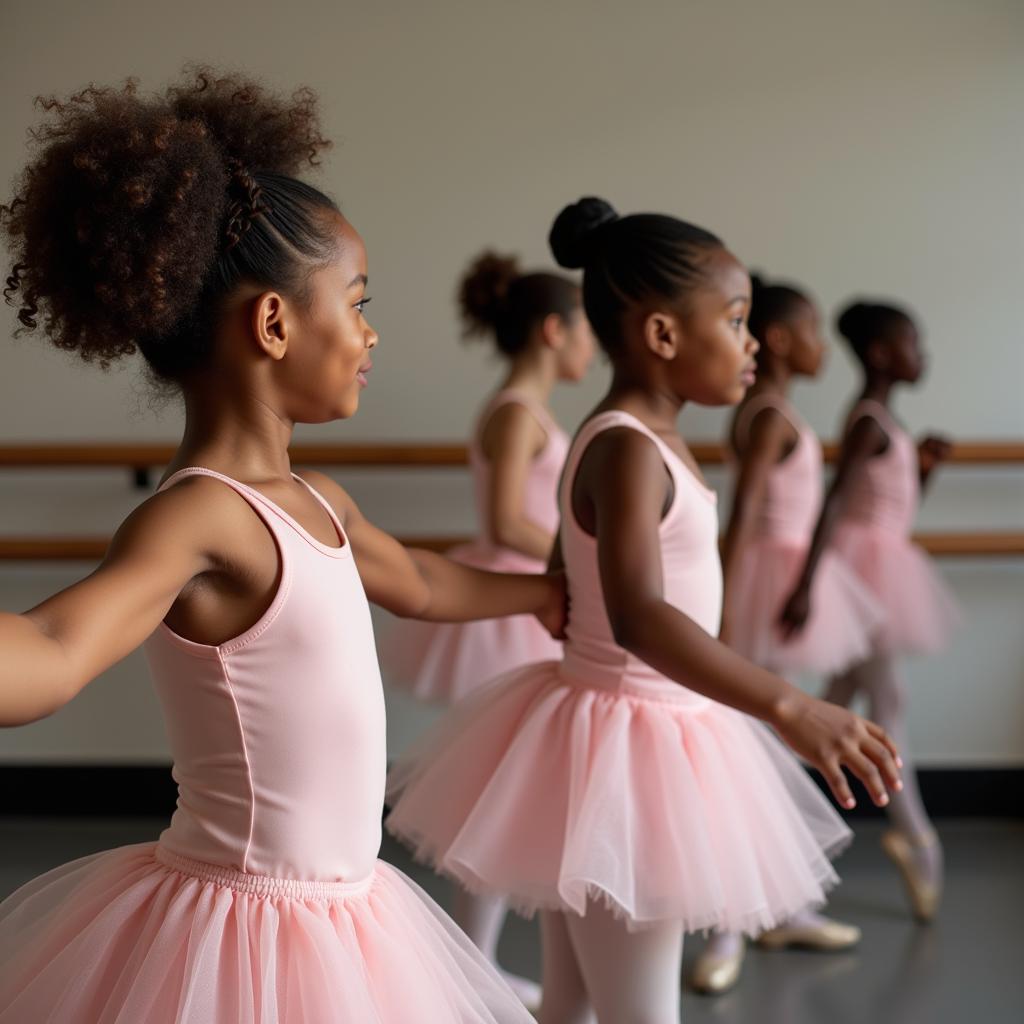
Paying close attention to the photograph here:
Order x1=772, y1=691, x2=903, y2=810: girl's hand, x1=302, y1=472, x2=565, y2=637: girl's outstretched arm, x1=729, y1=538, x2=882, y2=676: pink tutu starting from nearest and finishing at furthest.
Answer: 1. x1=772, y1=691, x2=903, y2=810: girl's hand
2. x1=302, y1=472, x2=565, y2=637: girl's outstretched arm
3. x1=729, y1=538, x2=882, y2=676: pink tutu

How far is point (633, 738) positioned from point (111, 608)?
72cm

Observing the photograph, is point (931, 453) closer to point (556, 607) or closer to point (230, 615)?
point (556, 607)

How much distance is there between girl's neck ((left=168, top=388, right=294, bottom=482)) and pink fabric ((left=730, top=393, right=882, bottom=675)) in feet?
5.11

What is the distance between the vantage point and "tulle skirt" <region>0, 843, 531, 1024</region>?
926 mm

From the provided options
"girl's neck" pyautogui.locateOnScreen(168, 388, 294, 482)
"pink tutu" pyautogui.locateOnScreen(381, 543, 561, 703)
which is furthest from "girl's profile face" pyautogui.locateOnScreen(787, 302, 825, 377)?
"girl's neck" pyautogui.locateOnScreen(168, 388, 294, 482)

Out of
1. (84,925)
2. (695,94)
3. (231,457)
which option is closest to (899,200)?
(695,94)

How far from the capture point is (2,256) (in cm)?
272

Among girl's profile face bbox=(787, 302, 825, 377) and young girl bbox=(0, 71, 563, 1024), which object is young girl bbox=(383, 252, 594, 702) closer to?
girl's profile face bbox=(787, 302, 825, 377)

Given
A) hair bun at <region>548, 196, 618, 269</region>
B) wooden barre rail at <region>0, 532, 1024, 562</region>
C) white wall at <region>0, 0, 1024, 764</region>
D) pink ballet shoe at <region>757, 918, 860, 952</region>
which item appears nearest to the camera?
hair bun at <region>548, 196, 618, 269</region>

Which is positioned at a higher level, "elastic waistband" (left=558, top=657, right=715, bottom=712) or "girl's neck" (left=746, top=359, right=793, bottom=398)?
"girl's neck" (left=746, top=359, right=793, bottom=398)

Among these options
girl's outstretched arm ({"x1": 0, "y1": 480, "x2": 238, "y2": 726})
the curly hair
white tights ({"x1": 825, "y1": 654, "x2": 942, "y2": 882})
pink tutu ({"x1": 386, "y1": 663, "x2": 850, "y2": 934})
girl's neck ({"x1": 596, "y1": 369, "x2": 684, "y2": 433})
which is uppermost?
the curly hair

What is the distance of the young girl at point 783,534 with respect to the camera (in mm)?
2520

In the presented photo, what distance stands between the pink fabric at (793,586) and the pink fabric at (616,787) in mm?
1025

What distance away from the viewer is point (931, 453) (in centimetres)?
297
